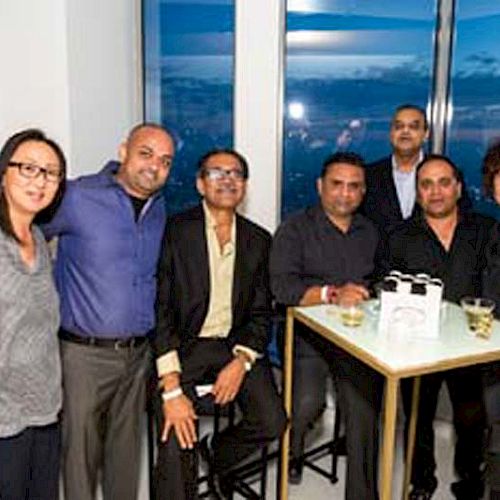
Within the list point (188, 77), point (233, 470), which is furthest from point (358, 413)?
point (188, 77)

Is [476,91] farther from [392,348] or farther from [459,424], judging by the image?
[392,348]

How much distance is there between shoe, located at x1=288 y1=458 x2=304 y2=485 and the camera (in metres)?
2.71

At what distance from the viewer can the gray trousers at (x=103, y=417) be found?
2.04 meters

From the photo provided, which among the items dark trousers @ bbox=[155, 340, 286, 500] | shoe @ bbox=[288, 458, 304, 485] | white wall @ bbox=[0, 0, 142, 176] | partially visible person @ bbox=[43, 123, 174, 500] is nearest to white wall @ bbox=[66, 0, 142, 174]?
white wall @ bbox=[0, 0, 142, 176]

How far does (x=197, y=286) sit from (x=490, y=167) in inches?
42.8

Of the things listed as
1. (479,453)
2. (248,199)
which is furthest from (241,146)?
(479,453)

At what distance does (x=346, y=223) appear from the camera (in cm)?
252

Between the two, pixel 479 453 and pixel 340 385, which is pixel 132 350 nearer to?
pixel 340 385

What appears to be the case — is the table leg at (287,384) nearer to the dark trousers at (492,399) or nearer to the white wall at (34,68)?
the dark trousers at (492,399)

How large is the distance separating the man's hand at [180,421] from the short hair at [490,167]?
128 cm

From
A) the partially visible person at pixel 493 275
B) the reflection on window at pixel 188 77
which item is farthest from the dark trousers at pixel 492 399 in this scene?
the reflection on window at pixel 188 77

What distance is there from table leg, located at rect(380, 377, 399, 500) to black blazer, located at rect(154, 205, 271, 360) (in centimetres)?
62

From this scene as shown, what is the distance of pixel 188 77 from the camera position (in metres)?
3.67

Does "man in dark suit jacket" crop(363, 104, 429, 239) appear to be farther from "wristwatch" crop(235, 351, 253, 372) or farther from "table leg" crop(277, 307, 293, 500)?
"wristwatch" crop(235, 351, 253, 372)
